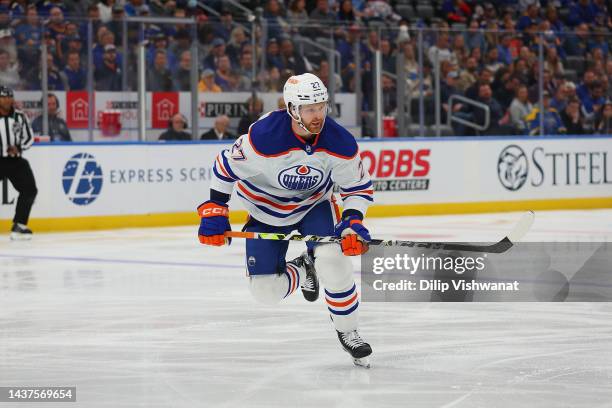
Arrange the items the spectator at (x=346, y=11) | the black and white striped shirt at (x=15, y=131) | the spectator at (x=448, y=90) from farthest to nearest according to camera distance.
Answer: the spectator at (x=346, y=11)
the spectator at (x=448, y=90)
the black and white striped shirt at (x=15, y=131)

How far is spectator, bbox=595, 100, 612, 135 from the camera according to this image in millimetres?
15445

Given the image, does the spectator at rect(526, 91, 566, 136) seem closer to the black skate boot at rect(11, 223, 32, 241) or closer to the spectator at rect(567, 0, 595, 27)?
the spectator at rect(567, 0, 595, 27)

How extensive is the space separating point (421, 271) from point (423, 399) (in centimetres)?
418

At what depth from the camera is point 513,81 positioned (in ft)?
48.7

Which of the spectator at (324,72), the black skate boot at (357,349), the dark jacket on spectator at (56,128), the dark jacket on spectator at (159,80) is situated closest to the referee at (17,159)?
the dark jacket on spectator at (56,128)

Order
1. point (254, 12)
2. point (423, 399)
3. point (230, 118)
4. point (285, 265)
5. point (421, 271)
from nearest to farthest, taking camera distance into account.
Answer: point (423, 399), point (285, 265), point (421, 271), point (230, 118), point (254, 12)

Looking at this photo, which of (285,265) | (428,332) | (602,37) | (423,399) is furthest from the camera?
(602,37)

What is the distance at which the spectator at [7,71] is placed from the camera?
11.5 metres

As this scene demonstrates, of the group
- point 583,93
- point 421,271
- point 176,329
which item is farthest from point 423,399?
point 583,93

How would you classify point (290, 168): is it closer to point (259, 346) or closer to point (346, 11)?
point (259, 346)

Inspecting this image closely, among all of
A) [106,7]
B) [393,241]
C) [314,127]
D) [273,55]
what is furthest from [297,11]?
[314,127]

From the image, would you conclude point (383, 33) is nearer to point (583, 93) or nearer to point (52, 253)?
point (583, 93)

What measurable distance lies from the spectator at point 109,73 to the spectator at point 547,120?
17.7ft

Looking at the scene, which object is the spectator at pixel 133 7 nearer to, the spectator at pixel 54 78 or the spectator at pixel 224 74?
the spectator at pixel 224 74
